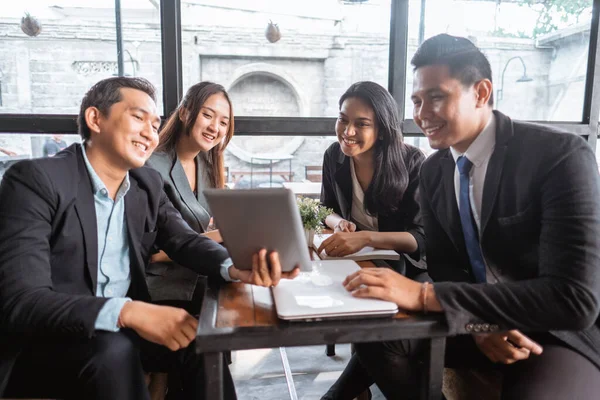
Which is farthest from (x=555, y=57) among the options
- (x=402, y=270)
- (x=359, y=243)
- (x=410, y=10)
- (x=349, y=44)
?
(x=359, y=243)

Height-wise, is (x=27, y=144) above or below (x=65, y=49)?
below

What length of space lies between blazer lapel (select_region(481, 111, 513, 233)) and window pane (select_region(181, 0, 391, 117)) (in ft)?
5.82

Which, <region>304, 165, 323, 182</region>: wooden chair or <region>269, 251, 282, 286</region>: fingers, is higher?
<region>269, 251, 282, 286</region>: fingers

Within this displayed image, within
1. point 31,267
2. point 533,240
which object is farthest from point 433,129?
point 31,267

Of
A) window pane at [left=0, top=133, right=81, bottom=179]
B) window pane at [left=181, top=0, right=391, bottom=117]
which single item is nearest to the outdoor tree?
window pane at [left=181, top=0, right=391, bottom=117]

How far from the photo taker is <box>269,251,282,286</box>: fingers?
3.52 ft

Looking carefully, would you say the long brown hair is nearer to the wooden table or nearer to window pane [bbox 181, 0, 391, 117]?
window pane [bbox 181, 0, 391, 117]

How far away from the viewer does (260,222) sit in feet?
3.31

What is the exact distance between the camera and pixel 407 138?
3.13 meters

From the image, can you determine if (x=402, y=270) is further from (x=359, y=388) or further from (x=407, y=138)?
(x=407, y=138)

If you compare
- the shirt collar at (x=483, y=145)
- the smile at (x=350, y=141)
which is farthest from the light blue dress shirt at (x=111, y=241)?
the smile at (x=350, y=141)

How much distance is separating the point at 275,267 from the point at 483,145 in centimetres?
77

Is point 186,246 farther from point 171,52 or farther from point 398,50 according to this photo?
point 398,50

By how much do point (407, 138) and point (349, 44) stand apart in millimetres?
793
